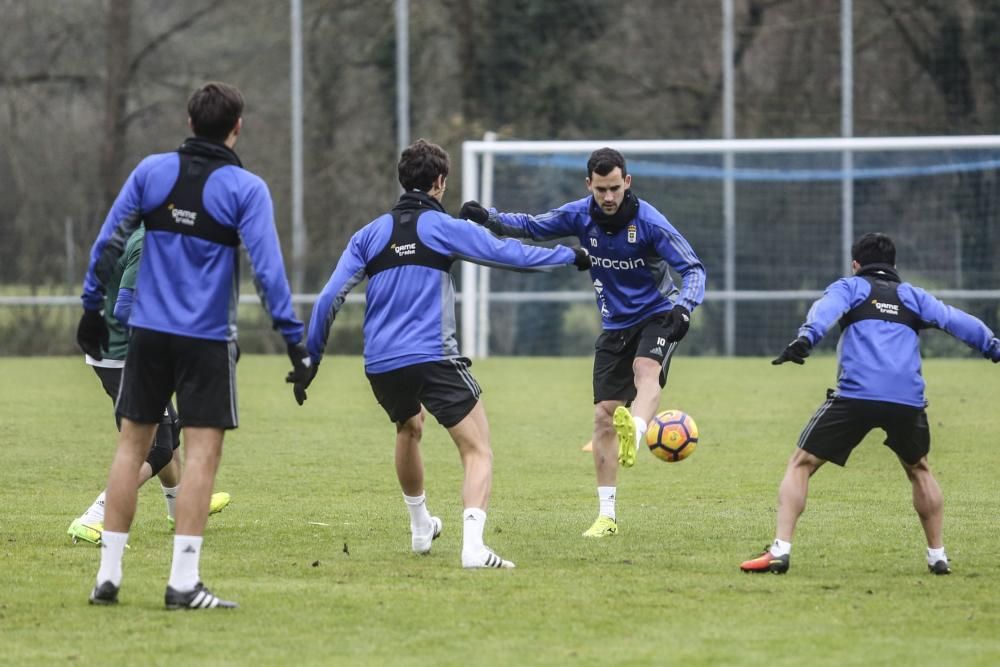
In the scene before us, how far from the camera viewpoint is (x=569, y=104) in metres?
26.1

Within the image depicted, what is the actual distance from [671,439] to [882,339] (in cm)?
165

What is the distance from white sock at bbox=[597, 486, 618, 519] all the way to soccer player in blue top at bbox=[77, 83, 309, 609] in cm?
270

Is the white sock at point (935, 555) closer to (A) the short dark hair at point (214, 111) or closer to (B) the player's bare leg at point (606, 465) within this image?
(B) the player's bare leg at point (606, 465)

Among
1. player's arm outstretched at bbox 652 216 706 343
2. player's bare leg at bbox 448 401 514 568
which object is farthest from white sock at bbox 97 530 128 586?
player's arm outstretched at bbox 652 216 706 343

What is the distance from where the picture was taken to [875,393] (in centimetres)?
683

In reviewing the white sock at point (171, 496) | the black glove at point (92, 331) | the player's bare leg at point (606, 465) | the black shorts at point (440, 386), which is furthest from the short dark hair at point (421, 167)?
the white sock at point (171, 496)

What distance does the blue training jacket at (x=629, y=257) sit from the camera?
329 inches

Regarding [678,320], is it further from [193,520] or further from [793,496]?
[193,520]

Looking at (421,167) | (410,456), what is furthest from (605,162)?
(410,456)

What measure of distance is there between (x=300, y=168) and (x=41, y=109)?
543 centimetres

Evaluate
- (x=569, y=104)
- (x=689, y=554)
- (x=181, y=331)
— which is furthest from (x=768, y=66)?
(x=181, y=331)

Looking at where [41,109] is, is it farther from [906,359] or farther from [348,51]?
[906,359]

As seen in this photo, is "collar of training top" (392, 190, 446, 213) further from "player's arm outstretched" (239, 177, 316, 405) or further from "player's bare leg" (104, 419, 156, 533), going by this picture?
"player's bare leg" (104, 419, 156, 533)

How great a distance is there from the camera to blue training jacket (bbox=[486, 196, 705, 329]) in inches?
329
